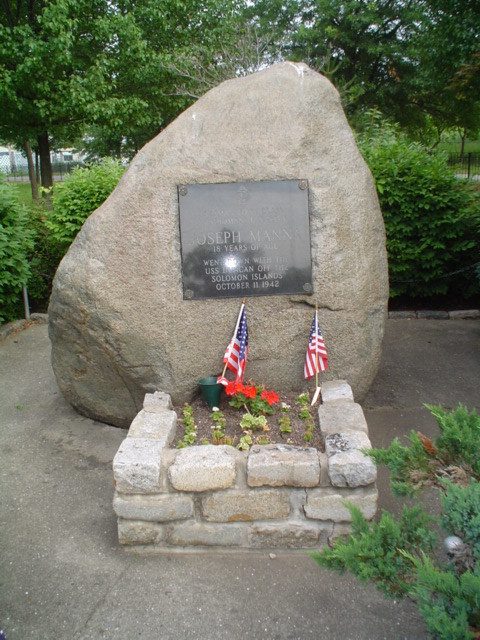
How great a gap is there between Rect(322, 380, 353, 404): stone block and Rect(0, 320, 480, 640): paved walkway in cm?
52

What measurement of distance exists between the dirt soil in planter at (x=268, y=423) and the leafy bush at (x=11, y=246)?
3.58 meters

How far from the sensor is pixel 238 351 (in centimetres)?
405

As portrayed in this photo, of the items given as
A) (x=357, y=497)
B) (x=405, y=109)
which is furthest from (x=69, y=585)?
(x=405, y=109)

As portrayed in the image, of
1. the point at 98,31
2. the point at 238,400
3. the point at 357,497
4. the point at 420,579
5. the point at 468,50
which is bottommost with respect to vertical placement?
the point at 357,497

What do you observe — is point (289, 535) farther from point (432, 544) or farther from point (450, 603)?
point (450, 603)

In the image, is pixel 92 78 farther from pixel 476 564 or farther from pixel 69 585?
pixel 476 564

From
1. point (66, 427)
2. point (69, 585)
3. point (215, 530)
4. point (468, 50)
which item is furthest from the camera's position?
point (468, 50)

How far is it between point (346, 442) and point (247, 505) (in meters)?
0.65

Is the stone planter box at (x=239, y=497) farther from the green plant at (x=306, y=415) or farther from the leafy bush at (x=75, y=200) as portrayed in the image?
the leafy bush at (x=75, y=200)

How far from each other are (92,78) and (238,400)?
10090 mm

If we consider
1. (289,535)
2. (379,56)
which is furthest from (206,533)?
(379,56)

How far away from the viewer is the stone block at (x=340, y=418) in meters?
3.52

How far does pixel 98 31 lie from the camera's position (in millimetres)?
11969

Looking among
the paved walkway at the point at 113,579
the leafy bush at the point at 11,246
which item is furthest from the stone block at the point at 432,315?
the leafy bush at the point at 11,246
